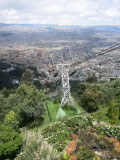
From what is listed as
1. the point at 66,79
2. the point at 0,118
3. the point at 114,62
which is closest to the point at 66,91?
the point at 66,79

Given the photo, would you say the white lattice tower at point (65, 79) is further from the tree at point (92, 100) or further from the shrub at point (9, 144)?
the shrub at point (9, 144)

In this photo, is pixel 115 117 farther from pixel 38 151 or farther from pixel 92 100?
pixel 38 151

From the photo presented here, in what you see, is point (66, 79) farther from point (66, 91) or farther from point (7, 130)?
point (7, 130)

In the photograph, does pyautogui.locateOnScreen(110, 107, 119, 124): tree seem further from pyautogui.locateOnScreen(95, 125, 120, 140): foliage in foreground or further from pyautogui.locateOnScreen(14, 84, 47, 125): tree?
pyautogui.locateOnScreen(14, 84, 47, 125): tree

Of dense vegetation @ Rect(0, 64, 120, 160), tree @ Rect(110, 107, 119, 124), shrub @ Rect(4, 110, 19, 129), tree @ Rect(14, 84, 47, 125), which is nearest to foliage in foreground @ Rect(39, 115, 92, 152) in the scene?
dense vegetation @ Rect(0, 64, 120, 160)

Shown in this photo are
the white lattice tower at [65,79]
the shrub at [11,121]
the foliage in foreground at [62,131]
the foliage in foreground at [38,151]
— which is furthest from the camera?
the white lattice tower at [65,79]

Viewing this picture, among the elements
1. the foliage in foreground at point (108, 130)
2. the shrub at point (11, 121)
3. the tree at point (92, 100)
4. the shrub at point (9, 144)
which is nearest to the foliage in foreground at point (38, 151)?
the shrub at point (9, 144)

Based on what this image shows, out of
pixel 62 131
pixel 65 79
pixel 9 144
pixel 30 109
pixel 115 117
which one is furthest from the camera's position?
pixel 65 79

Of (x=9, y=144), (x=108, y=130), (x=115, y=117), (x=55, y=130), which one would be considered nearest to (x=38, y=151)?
(x=9, y=144)
